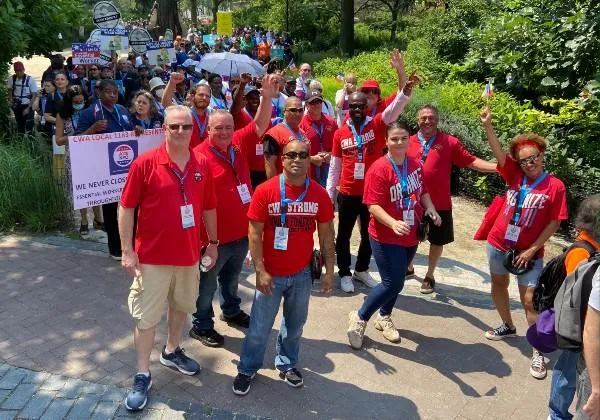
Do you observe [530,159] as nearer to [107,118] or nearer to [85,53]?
[107,118]

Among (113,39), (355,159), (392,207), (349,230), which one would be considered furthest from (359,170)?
(113,39)

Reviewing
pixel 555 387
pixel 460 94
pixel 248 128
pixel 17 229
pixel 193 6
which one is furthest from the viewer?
pixel 193 6

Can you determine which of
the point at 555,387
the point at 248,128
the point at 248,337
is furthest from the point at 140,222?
the point at 555,387

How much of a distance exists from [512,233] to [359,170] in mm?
1669

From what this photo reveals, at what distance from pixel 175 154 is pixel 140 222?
513mm

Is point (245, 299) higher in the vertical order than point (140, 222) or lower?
lower

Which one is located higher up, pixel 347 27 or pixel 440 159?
pixel 347 27

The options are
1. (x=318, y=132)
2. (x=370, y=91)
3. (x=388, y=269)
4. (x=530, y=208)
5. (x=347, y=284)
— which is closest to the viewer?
(x=530, y=208)

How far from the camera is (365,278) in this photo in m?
5.90

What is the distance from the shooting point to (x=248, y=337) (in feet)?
12.8

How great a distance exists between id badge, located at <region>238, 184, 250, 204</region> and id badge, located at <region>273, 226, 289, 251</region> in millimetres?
717

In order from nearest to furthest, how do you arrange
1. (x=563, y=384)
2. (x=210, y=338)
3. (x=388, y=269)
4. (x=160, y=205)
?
(x=563, y=384) < (x=160, y=205) < (x=388, y=269) < (x=210, y=338)

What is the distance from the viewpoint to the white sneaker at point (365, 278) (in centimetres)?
587

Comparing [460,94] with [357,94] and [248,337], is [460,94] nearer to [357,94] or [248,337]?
[357,94]
